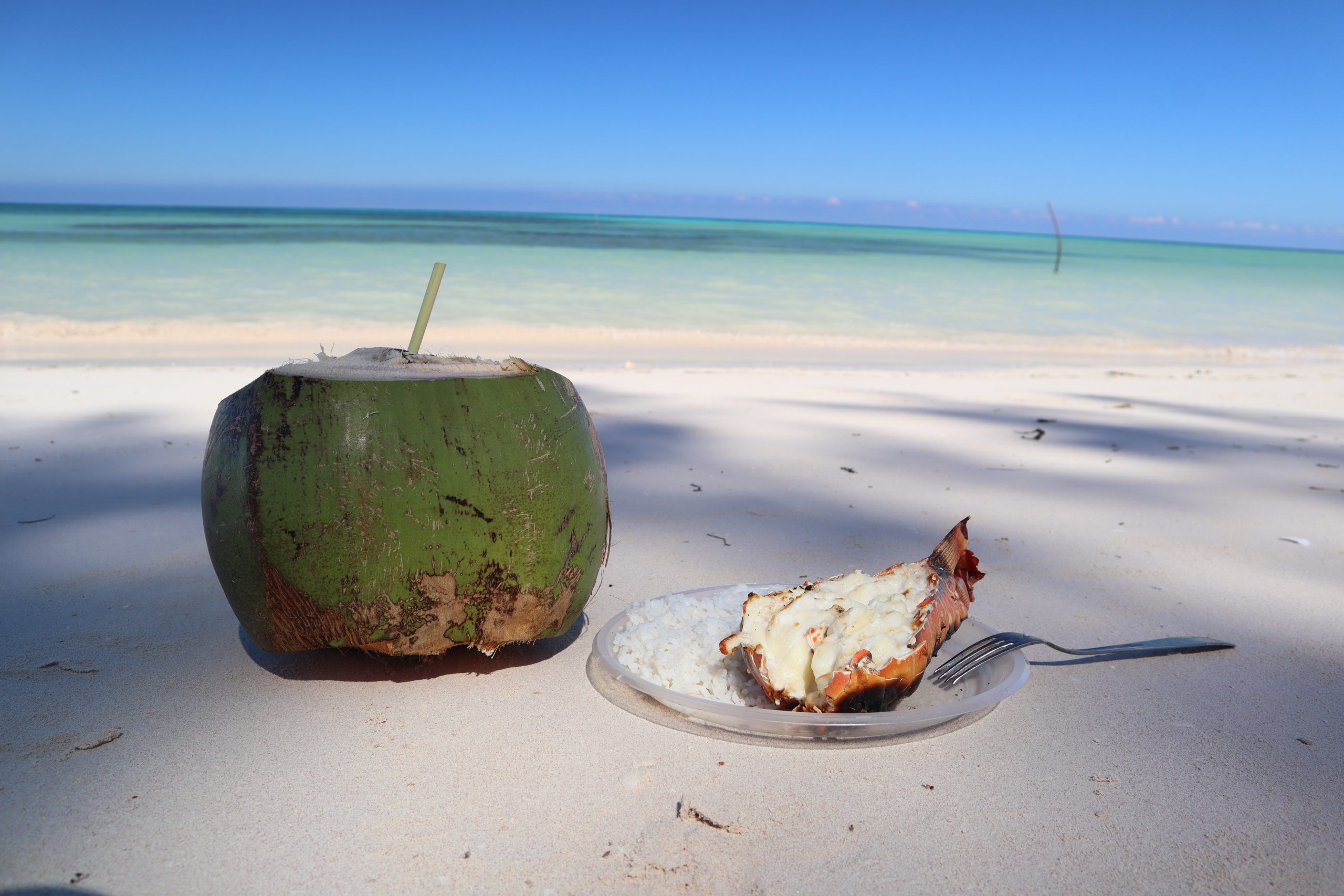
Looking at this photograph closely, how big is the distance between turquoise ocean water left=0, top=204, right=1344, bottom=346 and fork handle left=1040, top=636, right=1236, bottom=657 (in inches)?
355

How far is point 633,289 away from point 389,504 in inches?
554

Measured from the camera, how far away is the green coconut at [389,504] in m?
1.47

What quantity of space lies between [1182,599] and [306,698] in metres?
2.04

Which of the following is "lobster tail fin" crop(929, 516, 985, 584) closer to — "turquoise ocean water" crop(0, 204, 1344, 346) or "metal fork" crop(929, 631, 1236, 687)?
"metal fork" crop(929, 631, 1236, 687)

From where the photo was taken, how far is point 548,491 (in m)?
1.58

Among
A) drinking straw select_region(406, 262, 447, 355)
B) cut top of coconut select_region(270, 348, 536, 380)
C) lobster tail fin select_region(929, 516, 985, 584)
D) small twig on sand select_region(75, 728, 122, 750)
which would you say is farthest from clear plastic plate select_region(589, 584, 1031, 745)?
small twig on sand select_region(75, 728, 122, 750)

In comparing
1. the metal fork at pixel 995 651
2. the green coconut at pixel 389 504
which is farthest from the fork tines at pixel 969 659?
the green coconut at pixel 389 504

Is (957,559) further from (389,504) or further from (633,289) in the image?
(633,289)

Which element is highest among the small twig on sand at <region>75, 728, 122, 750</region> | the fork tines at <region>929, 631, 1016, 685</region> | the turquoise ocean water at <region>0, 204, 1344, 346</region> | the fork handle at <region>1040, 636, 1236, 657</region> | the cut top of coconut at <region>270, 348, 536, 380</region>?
the cut top of coconut at <region>270, 348, 536, 380</region>

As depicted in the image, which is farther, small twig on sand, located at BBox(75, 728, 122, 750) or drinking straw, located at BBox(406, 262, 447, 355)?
drinking straw, located at BBox(406, 262, 447, 355)

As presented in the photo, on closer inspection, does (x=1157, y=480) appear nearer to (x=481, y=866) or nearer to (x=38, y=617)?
(x=481, y=866)

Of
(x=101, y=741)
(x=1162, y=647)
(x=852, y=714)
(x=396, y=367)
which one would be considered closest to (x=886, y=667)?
(x=852, y=714)

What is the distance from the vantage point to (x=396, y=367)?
1.59 m

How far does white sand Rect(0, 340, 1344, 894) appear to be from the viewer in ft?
3.85
